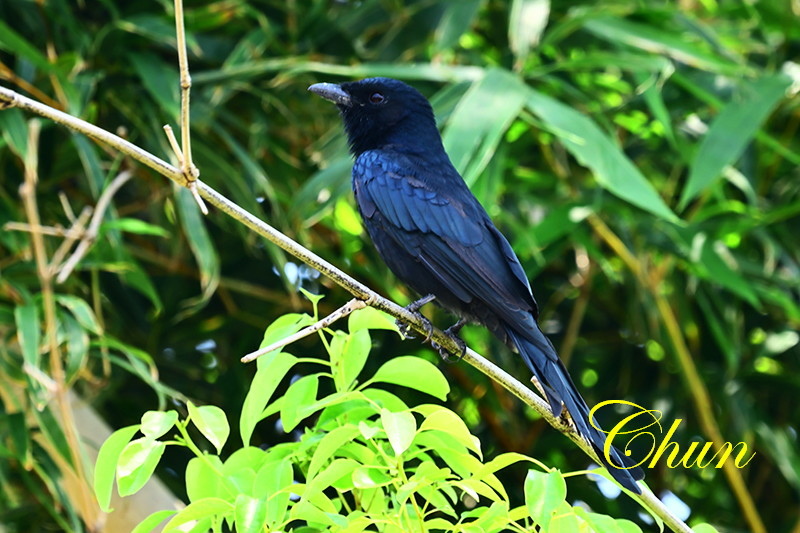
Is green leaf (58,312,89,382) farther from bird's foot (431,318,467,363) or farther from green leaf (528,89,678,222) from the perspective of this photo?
green leaf (528,89,678,222)

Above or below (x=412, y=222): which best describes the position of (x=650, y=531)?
below

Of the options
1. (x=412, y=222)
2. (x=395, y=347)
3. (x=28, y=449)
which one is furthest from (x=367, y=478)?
(x=395, y=347)

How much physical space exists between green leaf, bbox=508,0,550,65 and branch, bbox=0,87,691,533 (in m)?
1.57

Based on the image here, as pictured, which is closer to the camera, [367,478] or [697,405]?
[367,478]

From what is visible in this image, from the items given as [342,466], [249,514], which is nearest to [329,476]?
[342,466]

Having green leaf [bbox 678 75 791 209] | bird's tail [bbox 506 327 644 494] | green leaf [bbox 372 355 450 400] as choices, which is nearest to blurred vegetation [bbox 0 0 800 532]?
green leaf [bbox 678 75 791 209]

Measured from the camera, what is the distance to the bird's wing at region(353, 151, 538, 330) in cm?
260

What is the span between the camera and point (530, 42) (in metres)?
3.51

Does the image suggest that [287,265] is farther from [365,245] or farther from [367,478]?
[367,478]

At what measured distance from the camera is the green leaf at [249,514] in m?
1.50

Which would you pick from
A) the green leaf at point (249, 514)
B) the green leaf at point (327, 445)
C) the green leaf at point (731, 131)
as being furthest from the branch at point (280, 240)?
the green leaf at point (731, 131)

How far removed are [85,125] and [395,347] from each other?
253cm

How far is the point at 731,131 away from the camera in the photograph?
11.4ft

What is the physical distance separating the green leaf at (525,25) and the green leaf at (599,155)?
0.71 feet
